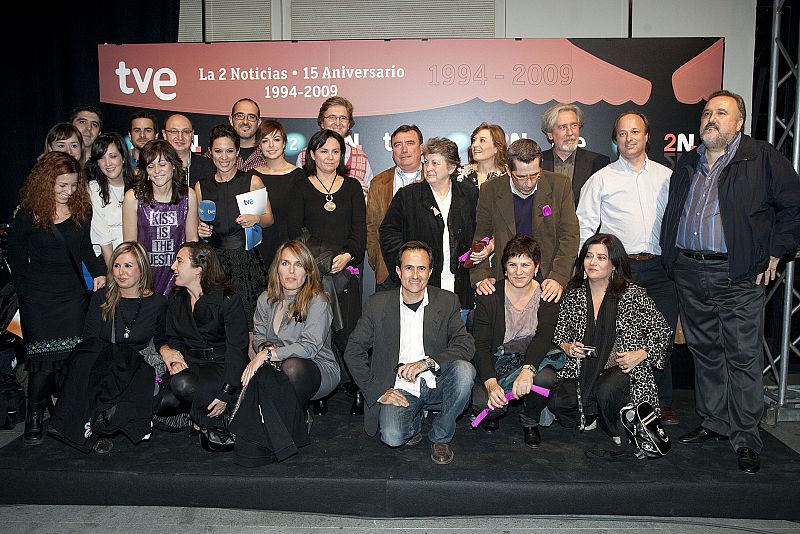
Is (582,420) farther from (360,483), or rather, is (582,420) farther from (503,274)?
(360,483)

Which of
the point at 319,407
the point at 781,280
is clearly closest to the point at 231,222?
the point at 319,407

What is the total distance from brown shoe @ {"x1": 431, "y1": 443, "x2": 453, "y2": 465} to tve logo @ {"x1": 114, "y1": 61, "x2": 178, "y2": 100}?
3287mm

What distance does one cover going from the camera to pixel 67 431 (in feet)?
10.1

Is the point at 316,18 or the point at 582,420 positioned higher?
the point at 316,18

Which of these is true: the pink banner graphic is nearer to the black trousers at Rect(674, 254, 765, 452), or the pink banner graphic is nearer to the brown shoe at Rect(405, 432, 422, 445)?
the black trousers at Rect(674, 254, 765, 452)

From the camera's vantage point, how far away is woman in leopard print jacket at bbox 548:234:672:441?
314cm

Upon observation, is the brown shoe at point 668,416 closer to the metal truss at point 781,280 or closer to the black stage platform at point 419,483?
the black stage platform at point 419,483

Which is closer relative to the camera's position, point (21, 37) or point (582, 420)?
point (582, 420)

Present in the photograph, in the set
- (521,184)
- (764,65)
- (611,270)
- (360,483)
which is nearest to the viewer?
(360,483)

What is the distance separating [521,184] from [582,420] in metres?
1.24

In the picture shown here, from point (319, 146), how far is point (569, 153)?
1547 mm

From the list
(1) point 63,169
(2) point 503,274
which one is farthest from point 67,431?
(2) point 503,274

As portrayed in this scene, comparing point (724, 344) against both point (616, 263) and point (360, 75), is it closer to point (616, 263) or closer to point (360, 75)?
point (616, 263)

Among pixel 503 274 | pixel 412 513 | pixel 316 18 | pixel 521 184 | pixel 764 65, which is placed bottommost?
pixel 412 513
